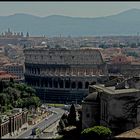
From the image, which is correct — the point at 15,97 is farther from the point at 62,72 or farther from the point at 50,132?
the point at 62,72

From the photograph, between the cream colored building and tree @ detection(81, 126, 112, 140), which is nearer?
tree @ detection(81, 126, 112, 140)

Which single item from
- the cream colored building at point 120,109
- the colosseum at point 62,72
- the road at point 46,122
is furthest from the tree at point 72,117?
the colosseum at point 62,72

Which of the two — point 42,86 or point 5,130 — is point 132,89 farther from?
point 42,86

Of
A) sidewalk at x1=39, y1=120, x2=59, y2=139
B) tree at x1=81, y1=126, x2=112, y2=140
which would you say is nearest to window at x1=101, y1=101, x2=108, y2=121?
A: tree at x1=81, y1=126, x2=112, y2=140

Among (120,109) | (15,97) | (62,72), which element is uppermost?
(120,109)

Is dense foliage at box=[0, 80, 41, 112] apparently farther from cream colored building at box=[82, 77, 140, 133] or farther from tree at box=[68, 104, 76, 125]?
cream colored building at box=[82, 77, 140, 133]

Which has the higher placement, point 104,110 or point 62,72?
point 104,110

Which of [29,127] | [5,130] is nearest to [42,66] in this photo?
[29,127]

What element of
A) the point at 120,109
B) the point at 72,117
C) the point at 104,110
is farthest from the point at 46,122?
the point at 120,109
